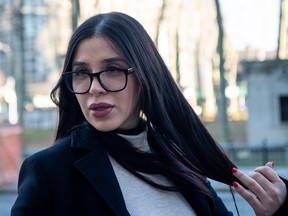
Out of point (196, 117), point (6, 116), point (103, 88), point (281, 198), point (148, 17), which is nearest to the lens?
point (103, 88)

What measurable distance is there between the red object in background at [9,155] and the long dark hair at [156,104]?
357 inches

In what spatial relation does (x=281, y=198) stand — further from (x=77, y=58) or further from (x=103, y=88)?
(x=77, y=58)

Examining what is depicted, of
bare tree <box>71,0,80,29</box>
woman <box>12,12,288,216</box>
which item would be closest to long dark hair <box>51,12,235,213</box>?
woman <box>12,12,288,216</box>

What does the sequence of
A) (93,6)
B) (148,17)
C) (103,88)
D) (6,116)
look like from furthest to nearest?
(6,116) → (148,17) → (93,6) → (103,88)

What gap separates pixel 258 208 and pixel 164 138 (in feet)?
1.25

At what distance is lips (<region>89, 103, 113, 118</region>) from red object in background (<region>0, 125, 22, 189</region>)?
30.2 ft

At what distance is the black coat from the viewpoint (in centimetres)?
131

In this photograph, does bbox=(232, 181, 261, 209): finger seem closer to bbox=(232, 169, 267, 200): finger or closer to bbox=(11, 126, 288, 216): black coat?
bbox=(232, 169, 267, 200): finger

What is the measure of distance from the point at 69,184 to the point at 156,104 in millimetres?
421

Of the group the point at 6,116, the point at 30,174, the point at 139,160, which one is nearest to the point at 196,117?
the point at 139,160

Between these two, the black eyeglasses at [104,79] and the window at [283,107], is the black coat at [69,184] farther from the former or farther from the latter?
the window at [283,107]

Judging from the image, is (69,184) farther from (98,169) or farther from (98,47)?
(98,47)

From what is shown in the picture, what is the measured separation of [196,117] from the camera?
5.72ft

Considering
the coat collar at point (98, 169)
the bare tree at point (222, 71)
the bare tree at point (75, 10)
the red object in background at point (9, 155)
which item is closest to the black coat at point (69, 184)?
the coat collar at point (98, 169)
